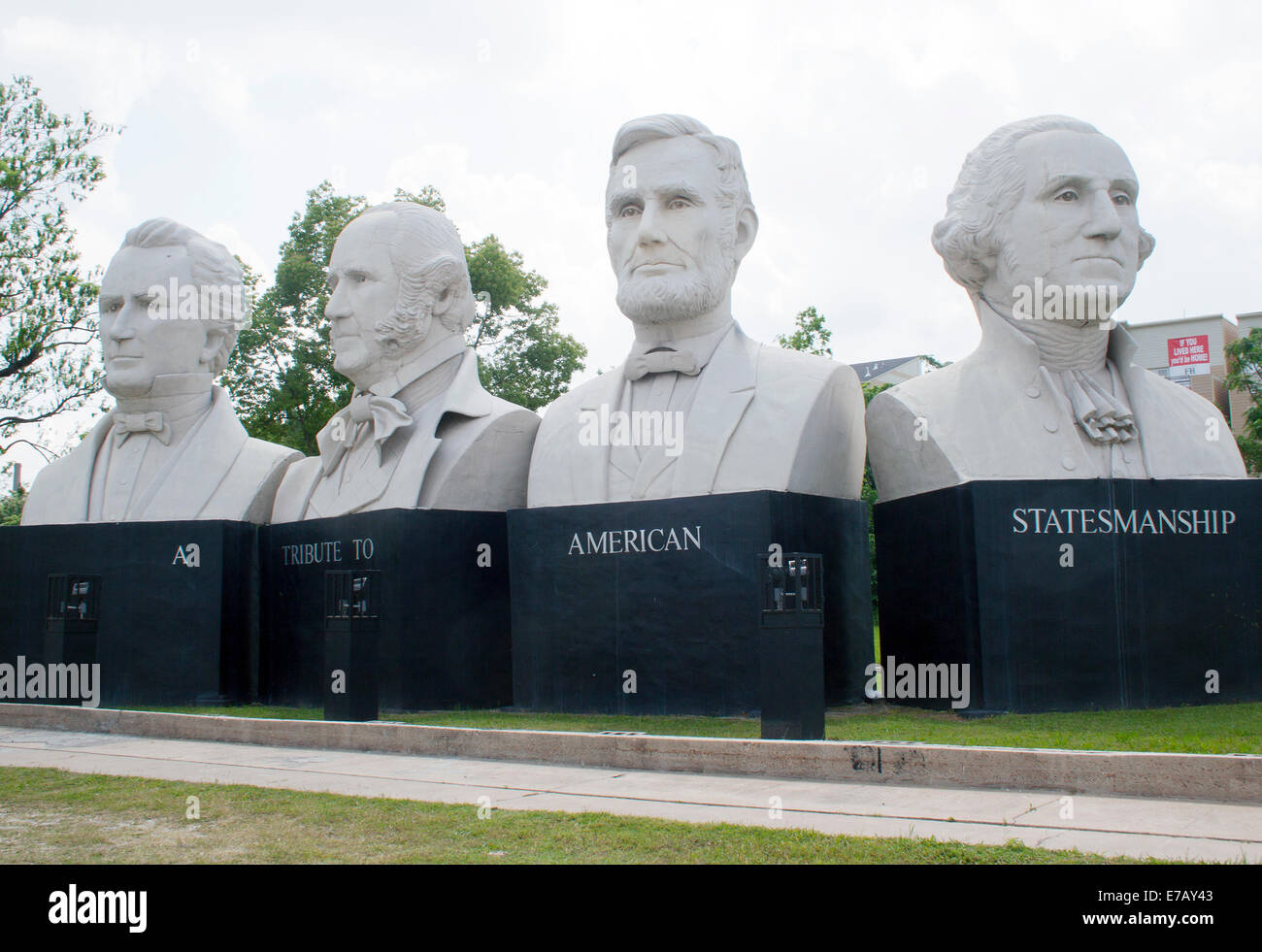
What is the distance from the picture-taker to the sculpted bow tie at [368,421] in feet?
38.4

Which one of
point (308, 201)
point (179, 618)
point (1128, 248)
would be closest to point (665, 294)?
point (1128, 248)

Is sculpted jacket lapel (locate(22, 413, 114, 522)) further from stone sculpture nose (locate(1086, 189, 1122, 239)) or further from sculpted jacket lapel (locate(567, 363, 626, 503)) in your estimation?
stone sculpture nose (locate(1086, 189, 1122, 239))

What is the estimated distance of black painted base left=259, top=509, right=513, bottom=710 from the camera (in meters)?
11.0

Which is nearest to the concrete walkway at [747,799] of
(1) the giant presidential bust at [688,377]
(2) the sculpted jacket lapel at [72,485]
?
(1) the giant presidential bust at [688,377]

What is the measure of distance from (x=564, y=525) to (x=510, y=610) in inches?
50.0

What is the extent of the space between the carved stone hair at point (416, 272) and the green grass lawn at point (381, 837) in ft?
19.9

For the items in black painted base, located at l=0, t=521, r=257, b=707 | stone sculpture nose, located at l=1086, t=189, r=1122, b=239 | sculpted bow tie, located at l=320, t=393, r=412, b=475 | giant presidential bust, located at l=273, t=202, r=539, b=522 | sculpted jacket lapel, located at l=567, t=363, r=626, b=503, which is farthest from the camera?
black painted base, located at l=0, t=521, r=257, b=707

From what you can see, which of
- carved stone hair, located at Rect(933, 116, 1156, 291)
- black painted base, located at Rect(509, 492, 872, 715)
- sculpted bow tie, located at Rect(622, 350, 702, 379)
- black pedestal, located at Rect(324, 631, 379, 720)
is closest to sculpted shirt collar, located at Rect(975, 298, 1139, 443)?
carved stone hair, located at Rect(933, 116, 1156, 291)

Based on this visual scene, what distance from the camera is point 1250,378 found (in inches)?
958

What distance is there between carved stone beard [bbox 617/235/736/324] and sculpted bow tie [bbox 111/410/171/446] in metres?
5.73

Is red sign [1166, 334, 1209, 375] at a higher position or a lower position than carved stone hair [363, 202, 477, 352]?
higher

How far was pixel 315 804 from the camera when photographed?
6.27 metres

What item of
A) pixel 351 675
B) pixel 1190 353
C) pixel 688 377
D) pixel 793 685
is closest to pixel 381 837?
pixel 793 685

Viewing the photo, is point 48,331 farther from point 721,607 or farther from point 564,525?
point 721,607
